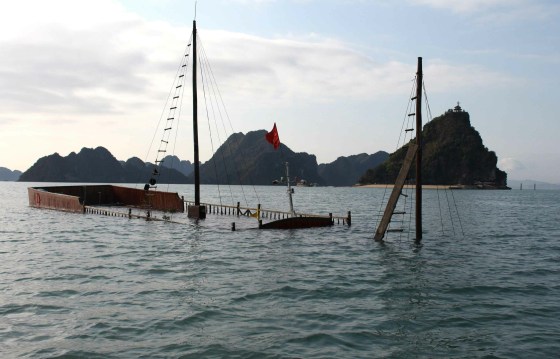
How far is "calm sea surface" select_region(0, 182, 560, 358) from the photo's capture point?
11.6 meters

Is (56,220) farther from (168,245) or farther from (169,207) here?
(168,245)

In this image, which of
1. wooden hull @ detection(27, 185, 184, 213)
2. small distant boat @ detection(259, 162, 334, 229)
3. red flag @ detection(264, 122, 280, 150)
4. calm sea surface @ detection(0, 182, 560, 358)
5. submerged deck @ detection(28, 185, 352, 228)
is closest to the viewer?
calm sea surface @ detection(0, 182, 560, 358)

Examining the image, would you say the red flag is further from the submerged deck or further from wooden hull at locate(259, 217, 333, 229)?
the submerged deck

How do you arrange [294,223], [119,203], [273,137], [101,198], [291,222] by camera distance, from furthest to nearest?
[119,203]
[101,198]
[294,223]
[291,222]
[273,137]

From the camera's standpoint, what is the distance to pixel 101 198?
221ft

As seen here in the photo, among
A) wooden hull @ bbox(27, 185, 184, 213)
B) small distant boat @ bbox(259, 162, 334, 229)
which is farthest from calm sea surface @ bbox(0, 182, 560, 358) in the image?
wooden hull @ bbox(27, 185, 184, 213)

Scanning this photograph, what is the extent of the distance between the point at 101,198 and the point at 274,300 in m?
57.6

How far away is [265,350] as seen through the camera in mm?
11156

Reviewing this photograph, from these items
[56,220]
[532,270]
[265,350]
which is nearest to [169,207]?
[56,220]

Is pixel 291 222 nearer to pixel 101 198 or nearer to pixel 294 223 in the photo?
pixel 294 223

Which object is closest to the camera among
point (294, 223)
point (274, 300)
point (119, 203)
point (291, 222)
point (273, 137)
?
point (274, 300)

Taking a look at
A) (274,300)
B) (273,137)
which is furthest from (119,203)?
Result: (274,300)

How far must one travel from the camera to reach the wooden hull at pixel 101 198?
5541 cm

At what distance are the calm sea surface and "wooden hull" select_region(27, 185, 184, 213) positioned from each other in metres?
24.2
